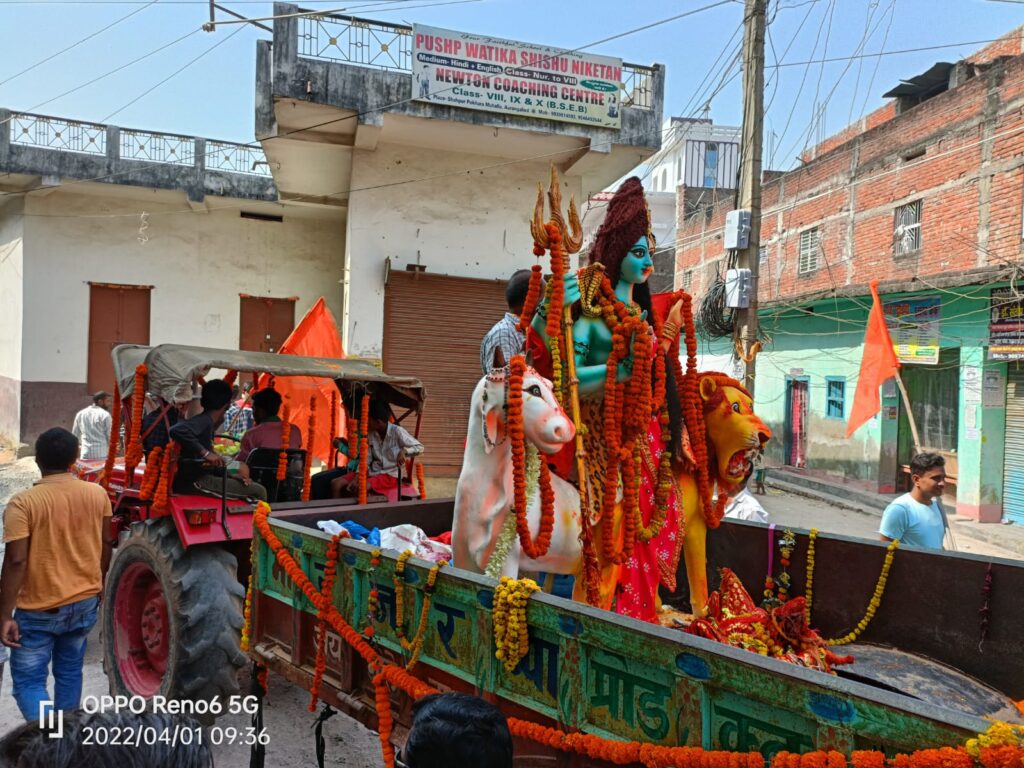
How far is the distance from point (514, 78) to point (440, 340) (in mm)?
3751

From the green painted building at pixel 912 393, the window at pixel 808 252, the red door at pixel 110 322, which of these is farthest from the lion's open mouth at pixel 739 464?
the window at pixel 808 252

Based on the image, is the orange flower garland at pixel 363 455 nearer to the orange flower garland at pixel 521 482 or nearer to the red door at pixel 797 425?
the orange flower garland at pixel 521 482

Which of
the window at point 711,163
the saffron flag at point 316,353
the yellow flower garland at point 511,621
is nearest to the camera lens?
the yellow flower garland at point 511,621

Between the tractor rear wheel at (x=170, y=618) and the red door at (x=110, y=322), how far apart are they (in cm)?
1007

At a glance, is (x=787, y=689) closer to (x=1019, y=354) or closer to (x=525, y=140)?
(x=525, y=140)

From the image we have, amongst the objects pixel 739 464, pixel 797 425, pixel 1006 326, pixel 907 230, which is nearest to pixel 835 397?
pixel 797 425

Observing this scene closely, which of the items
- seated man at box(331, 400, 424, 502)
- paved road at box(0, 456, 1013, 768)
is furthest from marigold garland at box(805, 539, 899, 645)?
seated man at box(331, 400, 424, 502)

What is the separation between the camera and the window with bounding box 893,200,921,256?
45.8 ft

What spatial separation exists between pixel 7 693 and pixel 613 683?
432cm

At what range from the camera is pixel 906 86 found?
16.8 metres

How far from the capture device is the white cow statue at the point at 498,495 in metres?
2.97

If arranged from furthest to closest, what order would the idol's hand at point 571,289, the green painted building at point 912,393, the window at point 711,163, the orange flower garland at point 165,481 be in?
the window at point 711,163 → the green painted building at point 912,393 → the orange flower garland at point 165,481 → the idol's hand at point 571,289

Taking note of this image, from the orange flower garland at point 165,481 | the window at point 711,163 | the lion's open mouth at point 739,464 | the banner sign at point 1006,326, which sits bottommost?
the orange flower garland at point 165,481

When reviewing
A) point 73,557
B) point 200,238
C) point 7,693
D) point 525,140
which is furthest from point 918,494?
point 200,238
